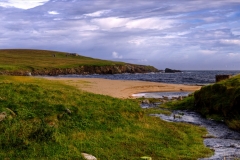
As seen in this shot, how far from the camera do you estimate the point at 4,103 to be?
18.4m

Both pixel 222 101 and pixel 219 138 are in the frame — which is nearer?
pixel 219 138

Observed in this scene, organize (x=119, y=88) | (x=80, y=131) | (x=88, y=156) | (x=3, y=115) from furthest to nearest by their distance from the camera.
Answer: (x=119, y=88) → (x=80, y=131) → (x=3, y=115) → (x=88, y=156)

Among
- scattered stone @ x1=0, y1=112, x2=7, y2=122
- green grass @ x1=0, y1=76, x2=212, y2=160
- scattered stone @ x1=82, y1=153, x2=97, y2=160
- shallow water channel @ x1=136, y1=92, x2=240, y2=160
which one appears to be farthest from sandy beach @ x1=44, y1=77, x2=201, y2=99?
scattered stone @ x1=82, y1=153, x2=97, y2=160

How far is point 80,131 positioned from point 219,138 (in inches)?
395

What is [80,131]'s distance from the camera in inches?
651

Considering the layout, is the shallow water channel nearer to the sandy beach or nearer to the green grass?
the green grass

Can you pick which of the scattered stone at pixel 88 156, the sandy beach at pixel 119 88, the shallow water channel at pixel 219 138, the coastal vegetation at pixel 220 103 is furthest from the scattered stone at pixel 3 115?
the sandy beach at pixel 119 88

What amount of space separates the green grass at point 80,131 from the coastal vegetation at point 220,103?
17.9ft

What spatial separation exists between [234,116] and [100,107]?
12326 millimetres

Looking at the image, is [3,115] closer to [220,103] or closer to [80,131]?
[80,131]

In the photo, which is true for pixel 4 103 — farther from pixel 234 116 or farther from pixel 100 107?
pixel 234 116

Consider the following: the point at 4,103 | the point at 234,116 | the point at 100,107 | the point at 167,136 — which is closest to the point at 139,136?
the point at 167,136

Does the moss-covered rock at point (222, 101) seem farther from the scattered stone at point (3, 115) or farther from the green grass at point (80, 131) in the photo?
the scattered stone at point (3, 115)

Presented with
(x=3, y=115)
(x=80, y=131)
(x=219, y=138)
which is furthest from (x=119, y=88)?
(x=3, y=115)
